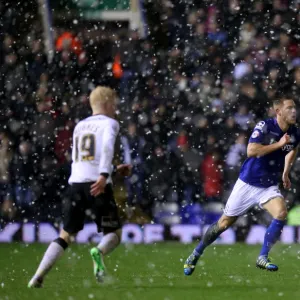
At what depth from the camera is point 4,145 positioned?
1409 cm

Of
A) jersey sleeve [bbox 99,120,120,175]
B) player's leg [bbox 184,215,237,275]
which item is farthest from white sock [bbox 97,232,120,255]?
player's leg [bbox 184,215,237,275]

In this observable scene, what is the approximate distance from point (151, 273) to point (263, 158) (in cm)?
159

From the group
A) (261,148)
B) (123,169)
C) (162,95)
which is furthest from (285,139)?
(162,95)

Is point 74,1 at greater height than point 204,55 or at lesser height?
greater

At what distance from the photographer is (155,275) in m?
9.32

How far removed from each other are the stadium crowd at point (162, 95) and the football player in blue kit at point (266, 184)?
14.8 ft

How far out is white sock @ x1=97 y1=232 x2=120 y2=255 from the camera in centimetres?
782

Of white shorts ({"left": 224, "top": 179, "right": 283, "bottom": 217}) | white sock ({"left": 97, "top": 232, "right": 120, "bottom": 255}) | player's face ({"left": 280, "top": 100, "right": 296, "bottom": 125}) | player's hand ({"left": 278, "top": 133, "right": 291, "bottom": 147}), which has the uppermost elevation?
player's face ({"left": 280, "top": 100, "right": 296, "bottom": 125})

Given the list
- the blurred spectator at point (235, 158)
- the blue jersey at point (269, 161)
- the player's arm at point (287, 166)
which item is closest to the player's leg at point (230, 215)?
the blue jersey at point (269, 161)

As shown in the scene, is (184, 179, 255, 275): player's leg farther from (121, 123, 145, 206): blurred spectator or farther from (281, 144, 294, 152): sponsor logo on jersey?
(121, 123, 145, 206): blurred spectator

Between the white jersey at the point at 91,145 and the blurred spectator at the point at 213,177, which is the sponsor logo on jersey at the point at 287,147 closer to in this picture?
the white jersey at the point at 91,145

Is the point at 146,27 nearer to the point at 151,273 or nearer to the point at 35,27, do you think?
the point at 35,27

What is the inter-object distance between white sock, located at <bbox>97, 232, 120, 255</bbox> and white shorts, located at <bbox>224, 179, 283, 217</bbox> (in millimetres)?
1695

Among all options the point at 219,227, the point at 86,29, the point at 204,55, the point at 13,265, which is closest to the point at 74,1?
the point at 86,29
